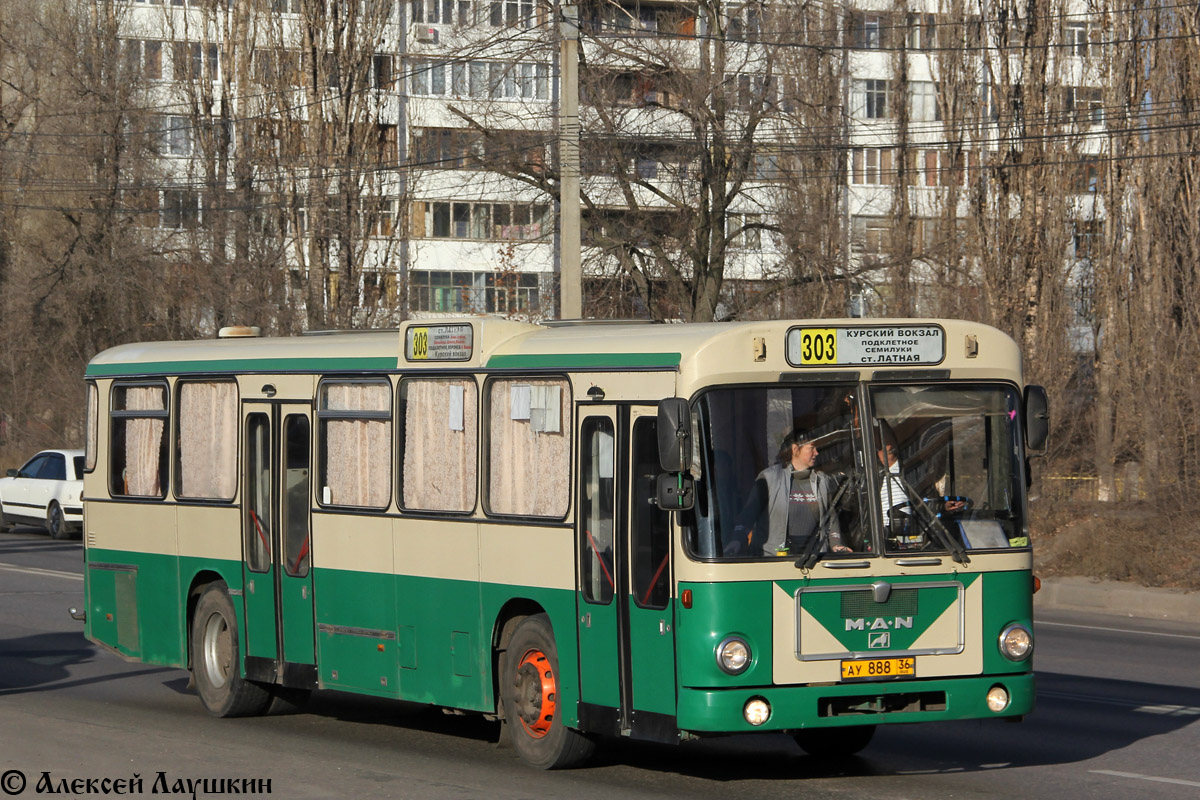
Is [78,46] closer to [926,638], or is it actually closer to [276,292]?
[276,292]

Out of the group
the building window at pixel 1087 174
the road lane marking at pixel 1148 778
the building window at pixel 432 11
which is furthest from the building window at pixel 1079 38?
the road lane marking at pixel 1148 778

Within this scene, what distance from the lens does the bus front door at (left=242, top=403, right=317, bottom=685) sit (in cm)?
1238

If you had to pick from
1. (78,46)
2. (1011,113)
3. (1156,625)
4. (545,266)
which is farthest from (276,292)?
(1156,625)

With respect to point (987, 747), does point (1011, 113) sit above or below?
above

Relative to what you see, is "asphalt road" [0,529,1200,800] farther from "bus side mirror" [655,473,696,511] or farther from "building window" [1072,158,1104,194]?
"building window" [1072,158,1104,194]

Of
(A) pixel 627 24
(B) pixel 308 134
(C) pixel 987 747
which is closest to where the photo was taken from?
(C) pixel 987 747

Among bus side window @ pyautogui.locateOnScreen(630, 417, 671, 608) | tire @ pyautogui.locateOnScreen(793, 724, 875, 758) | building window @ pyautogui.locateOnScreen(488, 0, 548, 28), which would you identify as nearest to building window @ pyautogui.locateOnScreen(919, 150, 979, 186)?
building window @ pyautogui.locateOnScreen(488, 0, 548, 28)

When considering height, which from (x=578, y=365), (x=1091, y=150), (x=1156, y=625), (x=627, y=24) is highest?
(x=627, y=24)

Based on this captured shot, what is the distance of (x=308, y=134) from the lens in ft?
143

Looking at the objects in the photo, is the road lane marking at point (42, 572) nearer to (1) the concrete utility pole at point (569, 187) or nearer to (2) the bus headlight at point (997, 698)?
(1) the concrete utility pole at point (569, 187)

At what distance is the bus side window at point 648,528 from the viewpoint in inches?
371

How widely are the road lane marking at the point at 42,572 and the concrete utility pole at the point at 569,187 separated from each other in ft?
25.8

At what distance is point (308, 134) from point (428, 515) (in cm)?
3361

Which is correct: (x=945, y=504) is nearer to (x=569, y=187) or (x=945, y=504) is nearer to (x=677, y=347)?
(x=677, y=347)
